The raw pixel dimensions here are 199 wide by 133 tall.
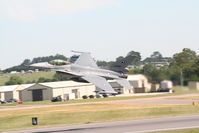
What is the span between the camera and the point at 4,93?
463 ft

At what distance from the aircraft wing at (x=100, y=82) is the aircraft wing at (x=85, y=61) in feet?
7.25

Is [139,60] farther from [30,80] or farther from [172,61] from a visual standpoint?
[30,80]

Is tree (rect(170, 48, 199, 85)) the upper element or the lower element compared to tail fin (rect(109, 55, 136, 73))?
lower

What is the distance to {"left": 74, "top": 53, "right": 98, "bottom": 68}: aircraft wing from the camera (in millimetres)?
48844

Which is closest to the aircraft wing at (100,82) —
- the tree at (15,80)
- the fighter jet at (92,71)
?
the fighter jet at (92,71)

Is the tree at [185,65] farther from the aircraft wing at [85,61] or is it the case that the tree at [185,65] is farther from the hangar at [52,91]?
the hangar at [52,91]

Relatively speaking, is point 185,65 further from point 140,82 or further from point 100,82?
point 100,82

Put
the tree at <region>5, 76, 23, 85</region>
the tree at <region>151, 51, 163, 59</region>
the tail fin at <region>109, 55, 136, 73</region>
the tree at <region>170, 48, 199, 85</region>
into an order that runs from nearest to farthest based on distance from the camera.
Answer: the tree at <region>170, 48, 199, 85</region>, the tree at <region>151, 51, 163, 59</region>, the tail fin at <region>109, 55, 136, 73</region>, the tree at <region>5, 76, 23, 85</region>

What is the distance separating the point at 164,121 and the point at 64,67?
1111 cm

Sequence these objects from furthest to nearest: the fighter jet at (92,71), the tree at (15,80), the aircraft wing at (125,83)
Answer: the tree at (15,80) → the fighter jet at (92,71) → the aircraft wing at (125,83)

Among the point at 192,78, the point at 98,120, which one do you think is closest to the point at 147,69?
the point at 192,78

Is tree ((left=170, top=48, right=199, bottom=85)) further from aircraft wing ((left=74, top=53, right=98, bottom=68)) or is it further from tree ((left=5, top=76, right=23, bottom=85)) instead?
tree ((left=5, top=76, right=23, bottom=85))

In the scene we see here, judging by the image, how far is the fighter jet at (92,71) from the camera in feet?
152

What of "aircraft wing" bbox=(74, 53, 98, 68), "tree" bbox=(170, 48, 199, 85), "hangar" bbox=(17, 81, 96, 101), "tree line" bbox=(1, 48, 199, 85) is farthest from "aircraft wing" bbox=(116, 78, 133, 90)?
"hangar" bbox=(17, 81, 96, 101)
